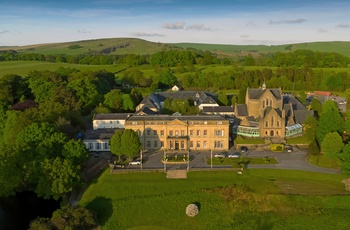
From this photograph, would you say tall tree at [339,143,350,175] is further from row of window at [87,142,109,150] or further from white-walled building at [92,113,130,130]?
white-walled building at [92,113,130,130]

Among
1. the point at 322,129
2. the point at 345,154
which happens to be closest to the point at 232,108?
the point at 322,129

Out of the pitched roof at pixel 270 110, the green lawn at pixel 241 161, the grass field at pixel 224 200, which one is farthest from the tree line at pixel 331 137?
the green lawn at pixel 241 161

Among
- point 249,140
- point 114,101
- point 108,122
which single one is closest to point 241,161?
point 249,140

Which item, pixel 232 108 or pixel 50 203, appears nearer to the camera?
pixel 50 203

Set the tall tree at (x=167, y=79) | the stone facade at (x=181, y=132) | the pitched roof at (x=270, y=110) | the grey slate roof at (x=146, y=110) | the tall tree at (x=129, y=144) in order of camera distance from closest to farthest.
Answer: the tall tree at (x=129, y=144)
the stone facade at (x=181, y=132)
the pitched roof at (x=270, y=110)
the grey slate roof at (x=146, y=110)
the tall tree at (x=167, y=79)

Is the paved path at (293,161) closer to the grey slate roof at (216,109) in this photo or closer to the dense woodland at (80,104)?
the dense woodland at (80,104)

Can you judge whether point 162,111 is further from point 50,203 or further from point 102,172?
point 50,203
